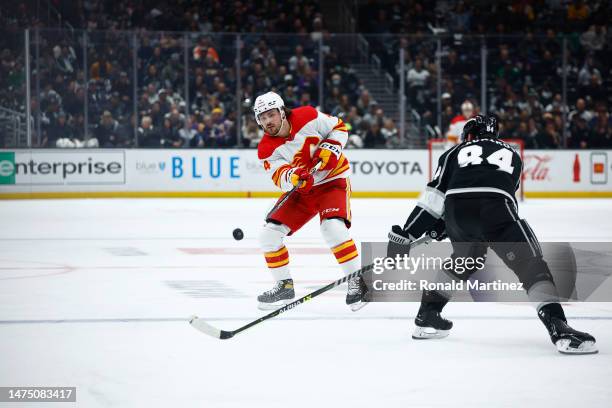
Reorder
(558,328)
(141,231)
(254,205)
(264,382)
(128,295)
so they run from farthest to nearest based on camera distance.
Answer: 1. (254,205)
2. (141,231)
3. (128,295)
4. (558,328)
5. (264,382)

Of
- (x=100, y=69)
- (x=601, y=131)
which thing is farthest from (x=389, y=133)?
(x=100, y=69)

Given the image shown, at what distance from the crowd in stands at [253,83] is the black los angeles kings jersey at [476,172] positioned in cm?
1125

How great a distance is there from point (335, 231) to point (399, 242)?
1017mm

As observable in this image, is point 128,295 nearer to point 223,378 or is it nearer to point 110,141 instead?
point 223,378

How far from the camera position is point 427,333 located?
15.0 ft

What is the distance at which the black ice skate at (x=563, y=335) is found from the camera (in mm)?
4164

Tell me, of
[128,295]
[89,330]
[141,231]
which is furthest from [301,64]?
[89,330]

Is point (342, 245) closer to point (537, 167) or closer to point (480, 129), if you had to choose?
point (480, 129)

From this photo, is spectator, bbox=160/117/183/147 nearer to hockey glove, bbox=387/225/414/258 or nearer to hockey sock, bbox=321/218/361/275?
hockey sock, bbox=321/218/361/275

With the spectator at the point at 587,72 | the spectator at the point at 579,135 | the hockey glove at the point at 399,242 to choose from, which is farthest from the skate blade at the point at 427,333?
the spectator at the point at 587,72

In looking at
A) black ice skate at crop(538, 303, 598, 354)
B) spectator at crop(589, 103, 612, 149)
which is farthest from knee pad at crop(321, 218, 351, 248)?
spectator at crop(589, 103, 612, 149)

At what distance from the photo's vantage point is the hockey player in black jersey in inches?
168

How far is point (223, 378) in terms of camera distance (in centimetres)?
380

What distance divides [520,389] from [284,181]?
2.33 metres
